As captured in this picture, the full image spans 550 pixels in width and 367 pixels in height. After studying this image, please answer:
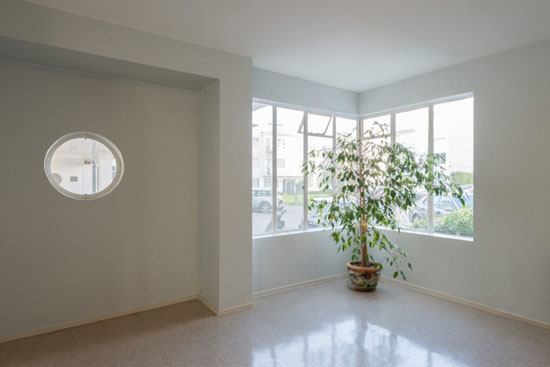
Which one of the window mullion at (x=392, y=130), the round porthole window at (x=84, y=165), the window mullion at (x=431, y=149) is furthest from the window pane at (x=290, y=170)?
the round porthole window at (x=84, y=165)

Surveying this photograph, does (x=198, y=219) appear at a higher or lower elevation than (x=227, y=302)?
higher

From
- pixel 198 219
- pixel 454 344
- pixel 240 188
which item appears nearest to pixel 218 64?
pixel 240 188

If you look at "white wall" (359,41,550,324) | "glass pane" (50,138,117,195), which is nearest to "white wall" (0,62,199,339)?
"glass pane" (50,138,117,195)

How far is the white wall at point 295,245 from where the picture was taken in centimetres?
387

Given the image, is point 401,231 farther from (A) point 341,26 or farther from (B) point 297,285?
(A) point 341,26

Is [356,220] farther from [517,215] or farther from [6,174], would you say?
[6,174]

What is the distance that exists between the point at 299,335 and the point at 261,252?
1.20 metres

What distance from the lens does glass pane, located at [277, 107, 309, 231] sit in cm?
415

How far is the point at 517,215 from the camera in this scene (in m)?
3.21

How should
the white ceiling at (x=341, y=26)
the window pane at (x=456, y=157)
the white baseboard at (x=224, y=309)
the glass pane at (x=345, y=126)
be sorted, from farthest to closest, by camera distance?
1. the glass pane at (x=345, y=126)
2. the window pane at (x=456, y=157)
3. the white baseboard at (x=224, y=309)
4. the white ceiling at (x=341, y=26)

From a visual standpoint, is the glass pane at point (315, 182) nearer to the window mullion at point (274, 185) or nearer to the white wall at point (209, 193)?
the window mullion at point (274, 185)

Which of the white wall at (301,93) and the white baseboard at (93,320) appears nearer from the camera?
the white baseboard at (93,320)

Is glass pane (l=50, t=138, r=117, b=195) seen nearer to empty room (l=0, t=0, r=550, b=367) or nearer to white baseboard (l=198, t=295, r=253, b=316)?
empty room (l=0, t=0, r=550, b=367)

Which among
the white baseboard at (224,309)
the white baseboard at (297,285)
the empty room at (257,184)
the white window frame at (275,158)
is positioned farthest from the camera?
the white window frame at (275,158)
